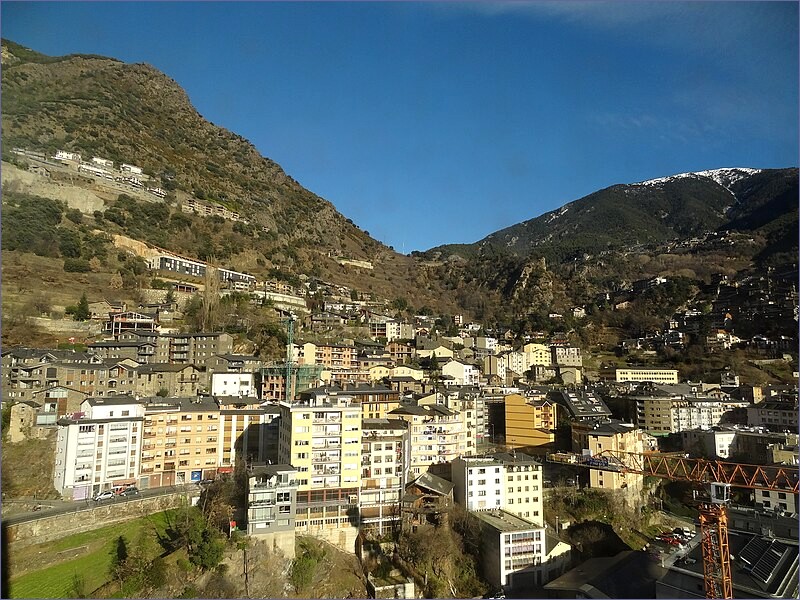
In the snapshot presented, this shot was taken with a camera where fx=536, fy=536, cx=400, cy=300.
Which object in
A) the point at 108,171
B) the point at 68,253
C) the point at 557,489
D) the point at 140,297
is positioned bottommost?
the point at 557,489

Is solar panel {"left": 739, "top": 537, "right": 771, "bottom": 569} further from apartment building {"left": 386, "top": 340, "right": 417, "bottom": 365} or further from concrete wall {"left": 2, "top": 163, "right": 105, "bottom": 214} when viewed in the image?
concrete wall {"left": 2, "top": 163, "right": 105, "bottom": 214}

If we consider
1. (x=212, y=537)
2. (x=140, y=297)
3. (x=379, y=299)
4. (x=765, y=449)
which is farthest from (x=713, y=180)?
(x=212, y=537)

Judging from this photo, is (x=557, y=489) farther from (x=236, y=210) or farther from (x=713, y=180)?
(x=713, y=180)

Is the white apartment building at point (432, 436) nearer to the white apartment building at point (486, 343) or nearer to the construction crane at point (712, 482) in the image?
the construction crane at point (712, 482)

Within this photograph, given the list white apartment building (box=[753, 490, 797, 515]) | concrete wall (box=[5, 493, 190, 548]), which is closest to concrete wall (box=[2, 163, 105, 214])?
concrete wall (box=[5, 493, 190, 548])

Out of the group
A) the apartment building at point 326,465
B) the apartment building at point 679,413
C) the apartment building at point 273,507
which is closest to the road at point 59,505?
the apartment building at point 273,507

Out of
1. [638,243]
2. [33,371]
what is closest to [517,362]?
[33,371]
